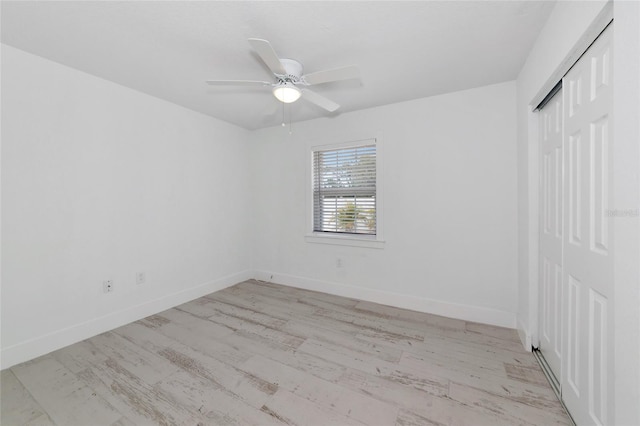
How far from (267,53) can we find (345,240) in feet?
7.71

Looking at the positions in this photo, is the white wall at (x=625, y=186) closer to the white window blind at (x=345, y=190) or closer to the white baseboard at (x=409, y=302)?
the white baseboard at (x=409, y=302)

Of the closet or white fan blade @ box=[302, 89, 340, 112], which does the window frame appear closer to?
white fan blade @ box=[302, 89, 340, 112]

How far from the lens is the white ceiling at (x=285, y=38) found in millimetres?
1524

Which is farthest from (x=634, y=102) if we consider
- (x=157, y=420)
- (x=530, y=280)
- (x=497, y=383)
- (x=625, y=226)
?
Result: (x=157, y=420)

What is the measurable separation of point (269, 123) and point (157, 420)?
345 cm

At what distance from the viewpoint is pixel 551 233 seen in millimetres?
1775

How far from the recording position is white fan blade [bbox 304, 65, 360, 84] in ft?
5.52

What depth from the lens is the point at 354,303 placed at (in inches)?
122

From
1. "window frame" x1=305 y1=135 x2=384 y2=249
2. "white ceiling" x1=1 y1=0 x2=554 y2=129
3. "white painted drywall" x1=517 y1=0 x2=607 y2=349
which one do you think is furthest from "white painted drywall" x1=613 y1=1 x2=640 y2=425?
"window frame" x1=305 y1=135 x2=384 y2=249

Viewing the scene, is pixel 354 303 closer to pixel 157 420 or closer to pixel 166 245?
pixel 157 420

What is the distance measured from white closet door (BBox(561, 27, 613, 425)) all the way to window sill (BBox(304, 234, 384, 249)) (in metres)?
1.80

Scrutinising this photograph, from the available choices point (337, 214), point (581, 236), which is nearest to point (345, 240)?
point (337, 214)

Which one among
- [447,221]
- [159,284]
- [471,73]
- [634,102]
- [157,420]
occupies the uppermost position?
[471,73]

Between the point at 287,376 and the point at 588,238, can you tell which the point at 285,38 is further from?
the point at 287,376
